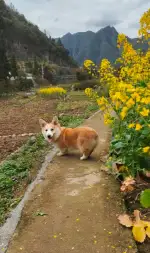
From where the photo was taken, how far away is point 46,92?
88.8ft

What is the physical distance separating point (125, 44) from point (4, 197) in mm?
3914

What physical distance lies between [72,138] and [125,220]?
119 inches

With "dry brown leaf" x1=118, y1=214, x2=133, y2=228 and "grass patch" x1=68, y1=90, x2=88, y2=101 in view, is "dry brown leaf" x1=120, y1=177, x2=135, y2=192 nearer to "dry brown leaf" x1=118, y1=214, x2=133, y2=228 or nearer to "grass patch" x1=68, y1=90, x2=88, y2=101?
"dry brown leaf" x1=118, y1=214, x2=133, y2=228

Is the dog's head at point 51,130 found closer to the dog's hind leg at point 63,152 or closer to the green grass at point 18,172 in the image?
the dog's hind leg at point 63,152

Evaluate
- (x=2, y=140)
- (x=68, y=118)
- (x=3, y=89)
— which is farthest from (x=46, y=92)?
(x=2, y=140)

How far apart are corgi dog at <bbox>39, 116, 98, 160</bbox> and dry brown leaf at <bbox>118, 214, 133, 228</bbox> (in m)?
2.52

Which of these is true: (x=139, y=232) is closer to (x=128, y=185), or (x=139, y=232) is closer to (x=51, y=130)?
(x=128, y=185)

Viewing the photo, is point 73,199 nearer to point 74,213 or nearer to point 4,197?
point 74,213

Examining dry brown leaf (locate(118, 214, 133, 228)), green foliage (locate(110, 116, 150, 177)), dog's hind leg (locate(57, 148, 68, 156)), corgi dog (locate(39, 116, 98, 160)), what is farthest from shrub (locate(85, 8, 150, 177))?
dog's hind leg (locate(57, 148, 68, 156))

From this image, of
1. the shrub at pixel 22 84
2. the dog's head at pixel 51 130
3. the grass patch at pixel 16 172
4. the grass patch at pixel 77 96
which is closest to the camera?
the grass patch at pixel 16 172

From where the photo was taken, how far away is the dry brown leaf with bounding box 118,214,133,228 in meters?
3.86

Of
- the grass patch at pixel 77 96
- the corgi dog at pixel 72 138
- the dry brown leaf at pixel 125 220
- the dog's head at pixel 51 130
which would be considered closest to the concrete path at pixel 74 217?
the dry brown leaf at pixel 125 220

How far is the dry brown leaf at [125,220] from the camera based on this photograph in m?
3.86

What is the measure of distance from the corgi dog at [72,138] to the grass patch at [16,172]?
1.68 ft
